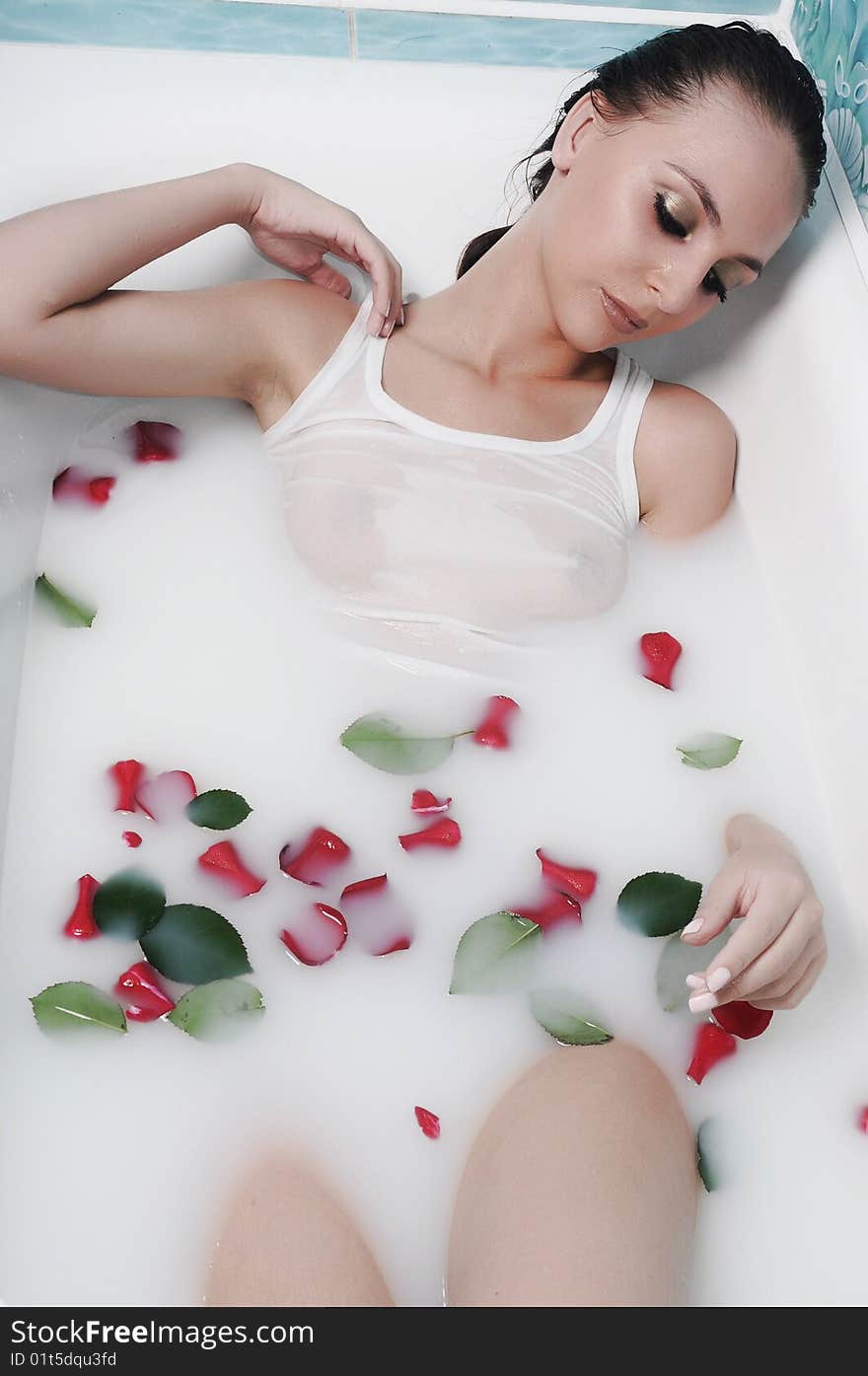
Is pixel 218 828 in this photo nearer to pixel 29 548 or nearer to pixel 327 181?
pixel 29 548

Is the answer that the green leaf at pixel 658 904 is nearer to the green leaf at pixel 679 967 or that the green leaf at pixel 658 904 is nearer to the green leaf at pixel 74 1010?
the green leaf at pixel 679 967

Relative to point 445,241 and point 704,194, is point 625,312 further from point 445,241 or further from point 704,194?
point 445,241

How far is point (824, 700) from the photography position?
4.41 feet

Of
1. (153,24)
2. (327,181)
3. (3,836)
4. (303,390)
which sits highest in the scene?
(153,24)

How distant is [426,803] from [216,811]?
218mm

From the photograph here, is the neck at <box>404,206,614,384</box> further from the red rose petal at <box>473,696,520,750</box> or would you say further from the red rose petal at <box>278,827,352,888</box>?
the red rose petal at <box>278,827,352,888</box>

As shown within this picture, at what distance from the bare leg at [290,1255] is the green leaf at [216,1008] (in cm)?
15

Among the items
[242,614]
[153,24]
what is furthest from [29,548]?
[153,24]

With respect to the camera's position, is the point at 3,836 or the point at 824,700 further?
the point at 824,700

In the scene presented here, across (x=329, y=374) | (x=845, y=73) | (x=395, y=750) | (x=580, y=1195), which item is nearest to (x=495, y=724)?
(x=395, y=750)

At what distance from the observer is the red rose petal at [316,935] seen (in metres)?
1.16

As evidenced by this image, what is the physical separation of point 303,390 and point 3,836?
1.89 feet

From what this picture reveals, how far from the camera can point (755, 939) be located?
973 millimetres

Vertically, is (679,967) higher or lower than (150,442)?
lower
